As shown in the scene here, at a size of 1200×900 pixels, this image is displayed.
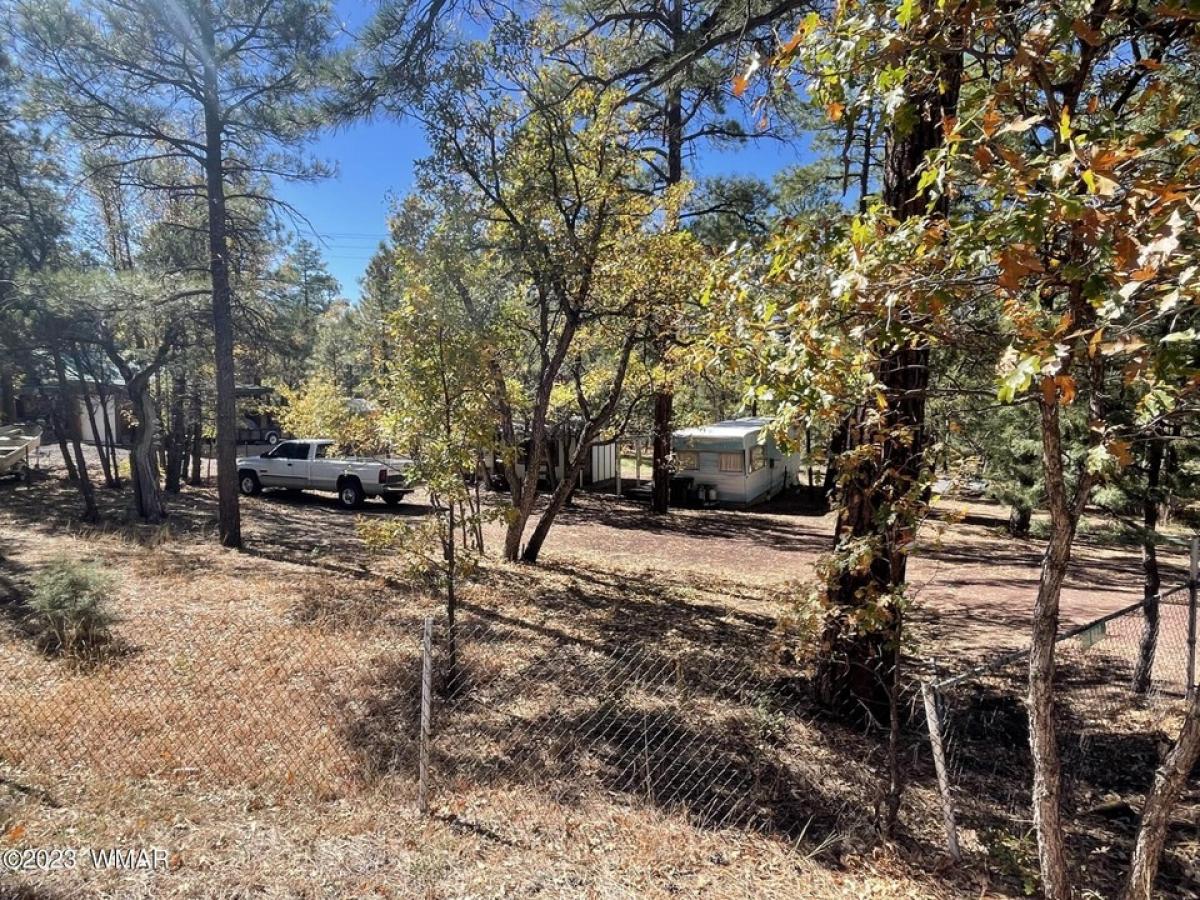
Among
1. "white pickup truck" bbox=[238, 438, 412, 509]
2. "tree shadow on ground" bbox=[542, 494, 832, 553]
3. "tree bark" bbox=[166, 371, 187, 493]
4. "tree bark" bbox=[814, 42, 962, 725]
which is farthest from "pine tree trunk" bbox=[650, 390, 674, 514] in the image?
"tree bark" bbox=[166, 371, 187, 493]

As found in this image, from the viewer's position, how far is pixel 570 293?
883cm

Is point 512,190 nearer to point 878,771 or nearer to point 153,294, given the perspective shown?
point 153,294

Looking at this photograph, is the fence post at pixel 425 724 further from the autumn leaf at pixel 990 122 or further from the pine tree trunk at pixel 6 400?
the pine tree trunk at pixel 6 400

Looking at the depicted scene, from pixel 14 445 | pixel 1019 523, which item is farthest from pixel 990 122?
pixel 14 445

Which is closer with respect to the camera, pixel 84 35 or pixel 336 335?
pixel 84 35

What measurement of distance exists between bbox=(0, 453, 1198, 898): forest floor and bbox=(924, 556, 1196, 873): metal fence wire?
197 mm

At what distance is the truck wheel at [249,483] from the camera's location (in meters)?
17.3

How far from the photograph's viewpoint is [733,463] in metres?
18.5

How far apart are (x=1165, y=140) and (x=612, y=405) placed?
326 inches

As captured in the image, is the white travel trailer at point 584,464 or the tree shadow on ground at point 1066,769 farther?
the white travel trailer at point 584,464

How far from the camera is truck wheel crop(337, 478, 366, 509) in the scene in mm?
15961

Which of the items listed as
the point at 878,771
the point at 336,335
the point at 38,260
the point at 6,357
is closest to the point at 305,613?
the point at 878,771

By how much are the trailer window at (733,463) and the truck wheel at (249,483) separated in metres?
12.9

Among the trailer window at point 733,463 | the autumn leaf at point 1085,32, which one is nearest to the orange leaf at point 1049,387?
the autumn leaf at point 1085,32
